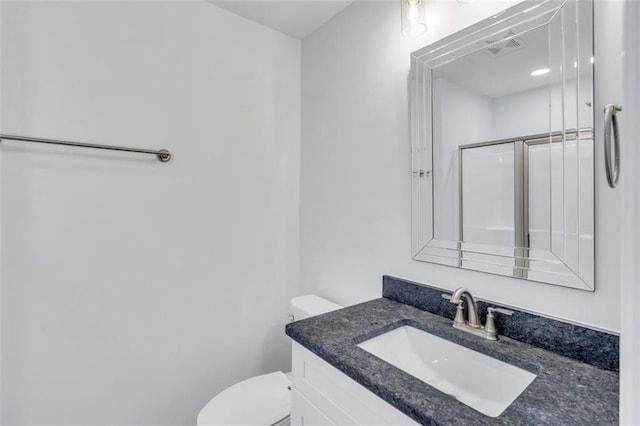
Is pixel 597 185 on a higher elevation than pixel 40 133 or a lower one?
lower

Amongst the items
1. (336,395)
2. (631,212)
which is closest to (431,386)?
(336,395)

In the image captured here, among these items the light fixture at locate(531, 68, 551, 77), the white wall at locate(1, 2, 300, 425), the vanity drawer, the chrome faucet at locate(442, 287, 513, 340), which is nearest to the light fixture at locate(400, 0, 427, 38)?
the light fixture at locate(531, 68, 551, 77)

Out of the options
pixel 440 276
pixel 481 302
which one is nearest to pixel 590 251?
pixel 481 302

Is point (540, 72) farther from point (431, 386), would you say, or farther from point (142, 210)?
point (142, 210)

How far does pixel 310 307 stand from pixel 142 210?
0.89m

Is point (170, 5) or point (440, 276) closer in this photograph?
point (440, 276)

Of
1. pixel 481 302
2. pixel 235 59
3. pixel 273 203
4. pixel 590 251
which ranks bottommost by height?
pixel 481 302

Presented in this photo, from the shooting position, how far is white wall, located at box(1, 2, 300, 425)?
1.13 meters

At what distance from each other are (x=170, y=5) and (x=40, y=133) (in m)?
0.79

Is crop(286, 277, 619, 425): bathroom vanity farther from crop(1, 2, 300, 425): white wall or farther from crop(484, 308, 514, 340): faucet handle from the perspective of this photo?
crop(1, 2, 300, 425): white wall

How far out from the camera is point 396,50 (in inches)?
50.8

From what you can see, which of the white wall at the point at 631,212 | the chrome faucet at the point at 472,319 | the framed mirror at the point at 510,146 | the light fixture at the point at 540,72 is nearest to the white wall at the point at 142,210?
the framed mirror at the point at 510,146

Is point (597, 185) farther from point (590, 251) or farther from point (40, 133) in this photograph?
point (40, 133)

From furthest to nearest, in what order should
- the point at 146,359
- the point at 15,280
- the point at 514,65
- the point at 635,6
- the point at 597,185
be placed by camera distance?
1. the point at 146,359
2. the point at 15,280
3. the point at 514,65
4. the point at 597,185
5. the point at 635,6
